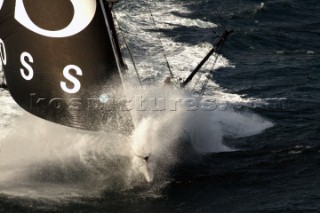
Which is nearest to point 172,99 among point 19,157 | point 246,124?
point 246,124

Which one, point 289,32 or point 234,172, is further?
point 289,32

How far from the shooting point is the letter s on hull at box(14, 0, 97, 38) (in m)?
19.5

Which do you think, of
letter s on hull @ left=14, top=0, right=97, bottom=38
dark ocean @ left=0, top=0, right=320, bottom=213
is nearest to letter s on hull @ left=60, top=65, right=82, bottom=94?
letter s on hull @ left=14, top=0, right=97, bottom=38

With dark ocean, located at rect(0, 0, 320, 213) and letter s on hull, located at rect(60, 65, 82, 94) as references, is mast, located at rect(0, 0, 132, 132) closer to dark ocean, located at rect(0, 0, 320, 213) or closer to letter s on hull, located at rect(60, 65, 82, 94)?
letter s on hull, located at rect(60, 65, 82, 94)

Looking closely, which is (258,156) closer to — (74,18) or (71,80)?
(71,80)

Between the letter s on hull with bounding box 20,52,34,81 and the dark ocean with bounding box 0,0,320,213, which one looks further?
the dark ocean with bounding box 0,0,320,213

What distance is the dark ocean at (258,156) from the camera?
20.9 meters

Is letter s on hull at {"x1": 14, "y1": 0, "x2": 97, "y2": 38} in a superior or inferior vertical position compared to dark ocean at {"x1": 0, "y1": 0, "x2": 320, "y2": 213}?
superior

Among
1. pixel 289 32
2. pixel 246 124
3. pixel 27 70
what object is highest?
pixel 27 70

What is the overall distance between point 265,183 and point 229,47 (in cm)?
1737

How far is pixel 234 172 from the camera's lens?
22.9 metres

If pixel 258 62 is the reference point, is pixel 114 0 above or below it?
above

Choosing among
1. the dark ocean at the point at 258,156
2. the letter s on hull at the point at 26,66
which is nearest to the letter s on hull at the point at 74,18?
the letter s on hull at the point at 26,66

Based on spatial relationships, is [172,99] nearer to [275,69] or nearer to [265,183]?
[265,183]
